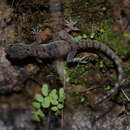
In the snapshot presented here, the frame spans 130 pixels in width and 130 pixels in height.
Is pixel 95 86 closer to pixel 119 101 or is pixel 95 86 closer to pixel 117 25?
pixel 119 101

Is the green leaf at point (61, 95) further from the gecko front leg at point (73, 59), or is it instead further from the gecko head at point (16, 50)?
the gecko head at point (16, 50)

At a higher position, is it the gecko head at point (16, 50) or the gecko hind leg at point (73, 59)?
the gecko head at point (16, 50)

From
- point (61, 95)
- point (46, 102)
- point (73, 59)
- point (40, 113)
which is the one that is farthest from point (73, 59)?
point (40, 113)

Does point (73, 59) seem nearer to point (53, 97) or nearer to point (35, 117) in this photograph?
point (53, 97)

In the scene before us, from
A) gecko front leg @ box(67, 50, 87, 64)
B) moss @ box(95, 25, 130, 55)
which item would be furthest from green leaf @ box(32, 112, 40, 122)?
moss @ box(95, 25, 130, 55)

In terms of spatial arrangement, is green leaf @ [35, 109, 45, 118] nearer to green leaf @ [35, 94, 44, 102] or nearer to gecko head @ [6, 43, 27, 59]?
→ green leaf @ [35, 94, 44, 102]

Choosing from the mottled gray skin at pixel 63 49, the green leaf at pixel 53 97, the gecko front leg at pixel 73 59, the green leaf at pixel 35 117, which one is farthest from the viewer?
the green leaf at pixel 35 117

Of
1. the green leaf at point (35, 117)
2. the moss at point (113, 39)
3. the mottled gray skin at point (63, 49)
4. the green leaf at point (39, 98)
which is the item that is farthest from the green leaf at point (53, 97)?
the moss at point (113, 39)

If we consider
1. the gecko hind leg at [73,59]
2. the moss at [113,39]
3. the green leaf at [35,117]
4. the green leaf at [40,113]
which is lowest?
the green leaf at [35,117]
